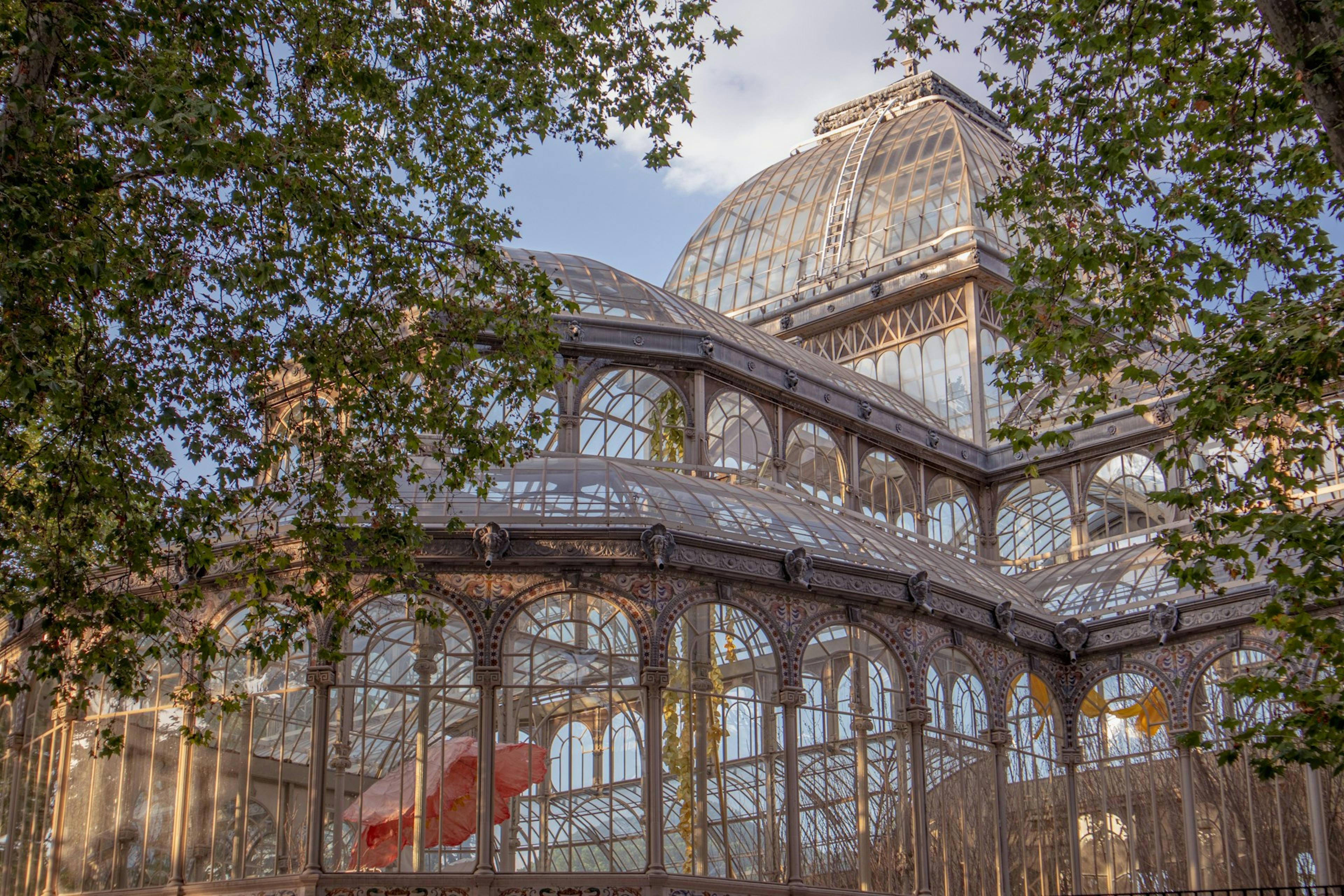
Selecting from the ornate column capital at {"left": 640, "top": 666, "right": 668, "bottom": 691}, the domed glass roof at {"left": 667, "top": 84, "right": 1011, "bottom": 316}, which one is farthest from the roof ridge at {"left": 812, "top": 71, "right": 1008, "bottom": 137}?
the ornate column capital at {"left": 640, "top": 666, "right": 668, "bottom": 691}

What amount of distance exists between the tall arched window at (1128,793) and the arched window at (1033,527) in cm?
631

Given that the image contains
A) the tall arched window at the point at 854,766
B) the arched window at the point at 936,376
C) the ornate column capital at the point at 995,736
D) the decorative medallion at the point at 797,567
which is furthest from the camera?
the arched window at the point at 936,376

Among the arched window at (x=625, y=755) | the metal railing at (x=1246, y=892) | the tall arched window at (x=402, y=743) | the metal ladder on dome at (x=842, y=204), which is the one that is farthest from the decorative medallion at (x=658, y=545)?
the metal ladder on dome at (x=842, y=204)

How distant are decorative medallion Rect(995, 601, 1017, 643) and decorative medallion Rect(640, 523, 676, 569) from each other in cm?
745

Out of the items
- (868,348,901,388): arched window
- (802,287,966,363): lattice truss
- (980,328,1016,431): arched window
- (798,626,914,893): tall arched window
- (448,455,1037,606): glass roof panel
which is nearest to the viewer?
(798,626,914,893): tall arched window

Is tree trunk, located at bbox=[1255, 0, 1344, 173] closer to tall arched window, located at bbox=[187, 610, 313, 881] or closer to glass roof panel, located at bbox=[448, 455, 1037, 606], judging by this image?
glass roof panel, located at bbox=[448, 455, 1037, 606]

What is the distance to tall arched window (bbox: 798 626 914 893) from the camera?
2498 centimetres

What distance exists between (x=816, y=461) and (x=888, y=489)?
2.48 metres

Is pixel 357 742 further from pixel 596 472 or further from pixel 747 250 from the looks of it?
pixel 747 250

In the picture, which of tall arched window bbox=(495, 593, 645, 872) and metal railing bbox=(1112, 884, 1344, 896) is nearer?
tall arched window bbox=(495, 593, 645, 872)

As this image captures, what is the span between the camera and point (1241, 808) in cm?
2869

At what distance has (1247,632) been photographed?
29469mm

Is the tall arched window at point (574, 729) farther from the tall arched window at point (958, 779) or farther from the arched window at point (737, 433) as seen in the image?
the arched window at point (737, 433)

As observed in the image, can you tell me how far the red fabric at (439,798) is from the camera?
893 inches
